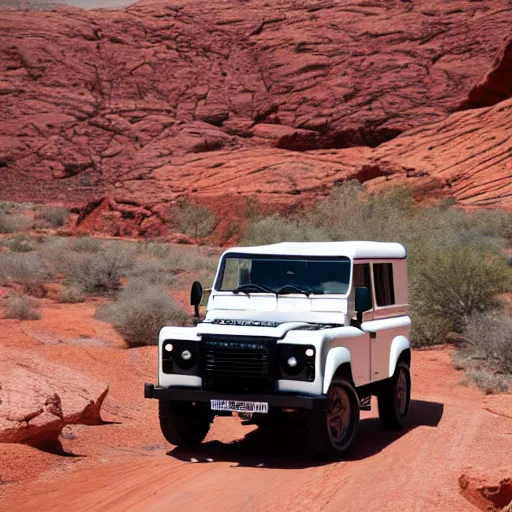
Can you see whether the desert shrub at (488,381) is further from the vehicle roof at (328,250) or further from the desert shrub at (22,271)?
the desert shrub at (22,271)

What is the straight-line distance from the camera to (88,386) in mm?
10094

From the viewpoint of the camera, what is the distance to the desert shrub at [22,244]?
111 feet

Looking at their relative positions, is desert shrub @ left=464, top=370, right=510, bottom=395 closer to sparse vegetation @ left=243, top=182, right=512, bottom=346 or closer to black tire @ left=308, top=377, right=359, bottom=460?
sparse vegetation @ left=243, top=182, right=512, bottom=346

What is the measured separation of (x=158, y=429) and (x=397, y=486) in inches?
153

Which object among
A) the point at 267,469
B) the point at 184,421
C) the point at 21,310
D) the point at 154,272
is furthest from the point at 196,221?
the point at 267,469

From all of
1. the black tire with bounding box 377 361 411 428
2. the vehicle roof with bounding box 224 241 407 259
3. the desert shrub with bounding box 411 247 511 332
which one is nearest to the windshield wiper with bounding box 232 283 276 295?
the vehicle roof with bounding box 224 241 407 259

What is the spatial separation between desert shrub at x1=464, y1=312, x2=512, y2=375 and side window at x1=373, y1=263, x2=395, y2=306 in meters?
4.83

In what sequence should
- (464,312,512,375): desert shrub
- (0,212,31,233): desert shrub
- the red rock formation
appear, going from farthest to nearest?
the red rock formation, (0,212,31,233): desert shrub, (464,312,512,375): desert shrub

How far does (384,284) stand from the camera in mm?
9859

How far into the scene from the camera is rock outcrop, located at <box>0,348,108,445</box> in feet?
27.2

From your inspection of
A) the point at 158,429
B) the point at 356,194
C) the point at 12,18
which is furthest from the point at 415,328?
the point at 12,18

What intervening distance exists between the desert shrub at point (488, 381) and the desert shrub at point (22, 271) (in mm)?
13295

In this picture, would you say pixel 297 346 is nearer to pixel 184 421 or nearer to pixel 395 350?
pixel 184 421

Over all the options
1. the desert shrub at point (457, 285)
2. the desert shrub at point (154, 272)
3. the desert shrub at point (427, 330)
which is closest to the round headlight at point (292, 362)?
the desert shrub at point (427, 330)
